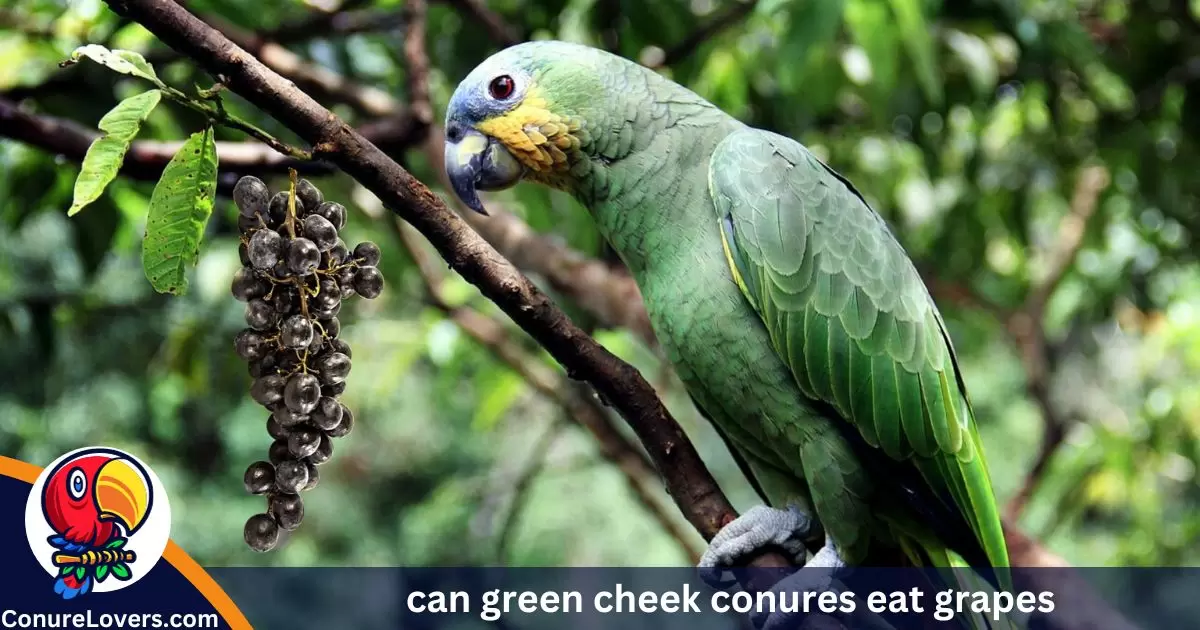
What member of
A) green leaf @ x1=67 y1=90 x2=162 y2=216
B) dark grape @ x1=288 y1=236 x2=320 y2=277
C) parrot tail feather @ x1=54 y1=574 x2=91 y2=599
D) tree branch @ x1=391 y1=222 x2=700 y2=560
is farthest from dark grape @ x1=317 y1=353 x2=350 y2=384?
tree branch @ x1=391 y1=222 x2=700 y2=560

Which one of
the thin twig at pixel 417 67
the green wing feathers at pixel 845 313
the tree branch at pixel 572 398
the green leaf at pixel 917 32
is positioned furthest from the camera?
the tree branch at pixel 572 398

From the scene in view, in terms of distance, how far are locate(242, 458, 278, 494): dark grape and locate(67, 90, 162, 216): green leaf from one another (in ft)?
0.99

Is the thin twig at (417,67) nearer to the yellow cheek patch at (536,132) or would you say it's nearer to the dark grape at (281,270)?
the yellow cheek patch at (536,132)

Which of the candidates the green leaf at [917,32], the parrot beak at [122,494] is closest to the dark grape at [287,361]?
the parrot beak at [122,494]

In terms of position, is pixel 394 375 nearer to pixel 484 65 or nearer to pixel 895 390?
pixel 484 65

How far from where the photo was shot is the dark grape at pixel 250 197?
94cm

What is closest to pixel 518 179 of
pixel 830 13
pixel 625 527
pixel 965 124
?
pixel 830 13

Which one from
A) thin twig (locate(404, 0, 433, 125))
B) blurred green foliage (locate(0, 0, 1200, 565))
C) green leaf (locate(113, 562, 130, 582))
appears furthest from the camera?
blurred green foliage (locate(0, 0, 1200, 565))

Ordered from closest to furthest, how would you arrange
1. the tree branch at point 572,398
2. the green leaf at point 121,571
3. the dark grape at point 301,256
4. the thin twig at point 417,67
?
the dark grape at point 301,256, the green leaf at point 121,571, the thin twig at point 417,67, the tree branch at point 572,398

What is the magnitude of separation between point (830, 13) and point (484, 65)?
0.57 meters

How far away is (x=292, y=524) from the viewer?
3.19ft

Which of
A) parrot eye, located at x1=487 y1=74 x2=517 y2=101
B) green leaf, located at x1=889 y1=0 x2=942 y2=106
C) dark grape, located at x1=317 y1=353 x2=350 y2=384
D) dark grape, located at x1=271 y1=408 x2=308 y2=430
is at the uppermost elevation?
green leaf, located at x1=889 y1=0 x2=942 y2=106

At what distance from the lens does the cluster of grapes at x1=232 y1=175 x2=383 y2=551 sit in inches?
36.7

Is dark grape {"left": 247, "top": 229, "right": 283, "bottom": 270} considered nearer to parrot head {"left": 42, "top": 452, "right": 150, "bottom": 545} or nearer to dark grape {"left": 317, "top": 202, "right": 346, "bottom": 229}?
dark grape {"left": 317, "top": 202, "right": 346, "bottom": 229}
